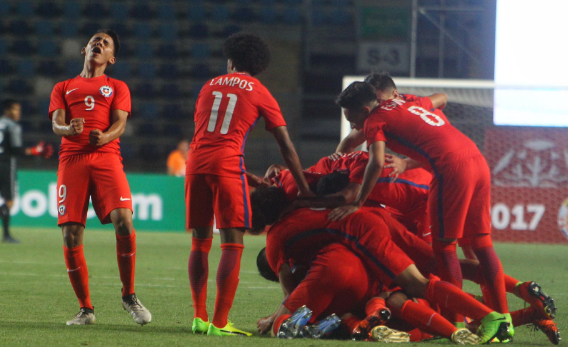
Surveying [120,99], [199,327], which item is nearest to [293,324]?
[199,327]

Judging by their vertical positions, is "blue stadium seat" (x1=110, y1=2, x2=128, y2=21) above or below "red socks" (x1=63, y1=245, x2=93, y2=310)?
above

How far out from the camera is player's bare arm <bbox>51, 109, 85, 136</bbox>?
13.2 feet

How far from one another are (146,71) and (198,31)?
1.69 metres

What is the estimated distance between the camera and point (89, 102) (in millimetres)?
4262

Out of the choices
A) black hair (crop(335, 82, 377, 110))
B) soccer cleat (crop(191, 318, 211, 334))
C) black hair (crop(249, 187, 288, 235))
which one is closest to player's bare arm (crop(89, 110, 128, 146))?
black hair (crop(249, 187, 288, 235))

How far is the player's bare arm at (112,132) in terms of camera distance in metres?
4.07

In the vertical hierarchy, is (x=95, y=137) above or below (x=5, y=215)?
above

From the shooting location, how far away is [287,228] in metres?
3.84

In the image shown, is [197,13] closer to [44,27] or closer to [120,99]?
[44,27]

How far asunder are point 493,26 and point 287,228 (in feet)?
26.3

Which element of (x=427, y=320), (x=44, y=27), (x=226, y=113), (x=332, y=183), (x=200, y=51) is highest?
(x=44, y=27)

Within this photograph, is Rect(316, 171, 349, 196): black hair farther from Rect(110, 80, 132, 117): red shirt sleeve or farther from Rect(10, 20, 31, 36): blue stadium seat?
Rect(10, 20, 31, 36): blue stadium seat

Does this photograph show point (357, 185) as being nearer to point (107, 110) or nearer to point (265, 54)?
point (265, 54)

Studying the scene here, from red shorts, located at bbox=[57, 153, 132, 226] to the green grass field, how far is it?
2.06ft
